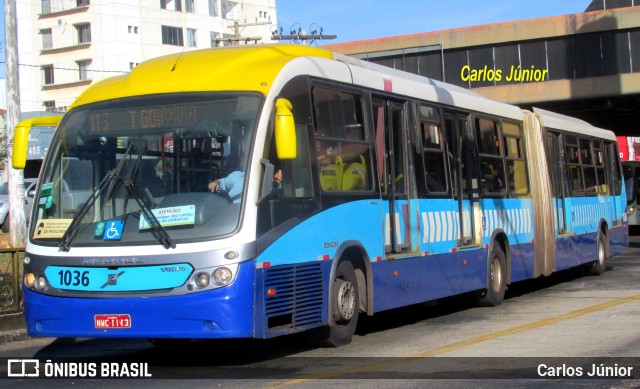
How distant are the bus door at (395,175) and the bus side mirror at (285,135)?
2649 mm

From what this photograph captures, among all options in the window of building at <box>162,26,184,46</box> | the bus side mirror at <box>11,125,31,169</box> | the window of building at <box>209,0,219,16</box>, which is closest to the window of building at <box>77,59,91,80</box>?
the window of building at <box>162,26,184,46</box>

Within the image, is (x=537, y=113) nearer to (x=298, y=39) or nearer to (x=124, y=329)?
(x=124, y=329)

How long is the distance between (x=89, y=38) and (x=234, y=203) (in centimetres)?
6138

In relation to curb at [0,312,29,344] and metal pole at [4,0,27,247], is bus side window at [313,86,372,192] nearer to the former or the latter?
curb at [0,312,29,344]

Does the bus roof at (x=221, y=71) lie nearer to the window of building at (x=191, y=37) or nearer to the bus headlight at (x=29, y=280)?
the bus headlight at (x=29, y=280)

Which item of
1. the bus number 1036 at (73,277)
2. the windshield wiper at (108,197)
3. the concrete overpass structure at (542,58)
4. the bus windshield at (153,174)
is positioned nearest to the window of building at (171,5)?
the concrete overpass structure at (542,58)

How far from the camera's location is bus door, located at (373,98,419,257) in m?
11.7

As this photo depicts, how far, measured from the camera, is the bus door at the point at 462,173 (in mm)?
13891

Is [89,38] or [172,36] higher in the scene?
[172,36]

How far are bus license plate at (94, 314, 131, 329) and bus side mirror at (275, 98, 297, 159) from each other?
2.06 metres

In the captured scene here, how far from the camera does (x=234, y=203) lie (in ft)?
29.6

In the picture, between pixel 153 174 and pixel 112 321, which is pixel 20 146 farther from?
pixel 112 321

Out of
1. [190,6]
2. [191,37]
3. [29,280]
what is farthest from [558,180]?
[190,6]

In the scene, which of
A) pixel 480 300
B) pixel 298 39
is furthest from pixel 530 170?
pixel 298 39
